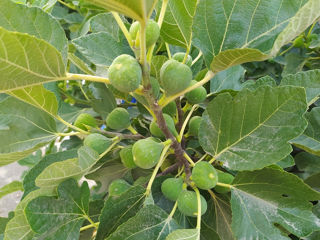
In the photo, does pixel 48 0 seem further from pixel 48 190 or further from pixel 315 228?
pixel 315 228

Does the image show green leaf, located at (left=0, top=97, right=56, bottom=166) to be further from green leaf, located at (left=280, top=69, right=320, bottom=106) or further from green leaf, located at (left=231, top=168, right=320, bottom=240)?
green leaf, located at (left=280, top=69, right=320, bottom=106)

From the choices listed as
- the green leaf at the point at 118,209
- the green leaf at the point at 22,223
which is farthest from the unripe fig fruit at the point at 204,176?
the green leaf at the point at 22,223

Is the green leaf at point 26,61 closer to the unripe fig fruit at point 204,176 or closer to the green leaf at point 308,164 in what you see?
the unripe fig fruit at point 204,176

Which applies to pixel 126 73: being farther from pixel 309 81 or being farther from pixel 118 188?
pixel 309 81

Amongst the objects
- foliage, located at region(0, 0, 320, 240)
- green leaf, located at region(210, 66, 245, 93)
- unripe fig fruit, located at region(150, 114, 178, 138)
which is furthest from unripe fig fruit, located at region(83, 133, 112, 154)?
green leaf, located at region(210, 66, 245, 93)

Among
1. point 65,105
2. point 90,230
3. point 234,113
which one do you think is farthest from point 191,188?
point 65,105

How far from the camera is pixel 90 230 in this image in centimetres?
79

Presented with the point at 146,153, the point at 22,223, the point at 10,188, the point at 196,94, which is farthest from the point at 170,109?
the point at 10,188

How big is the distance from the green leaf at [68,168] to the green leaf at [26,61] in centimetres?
17

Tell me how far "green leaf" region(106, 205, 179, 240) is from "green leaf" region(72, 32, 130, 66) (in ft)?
1.07

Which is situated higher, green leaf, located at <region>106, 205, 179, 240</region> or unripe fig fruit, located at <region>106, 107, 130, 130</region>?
Result: unripe fig fruit, located at <region>106, 107, 130, 130</region>

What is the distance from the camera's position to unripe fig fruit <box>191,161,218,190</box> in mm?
580

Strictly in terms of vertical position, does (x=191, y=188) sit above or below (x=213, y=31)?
below

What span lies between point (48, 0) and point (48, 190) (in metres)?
0.48
